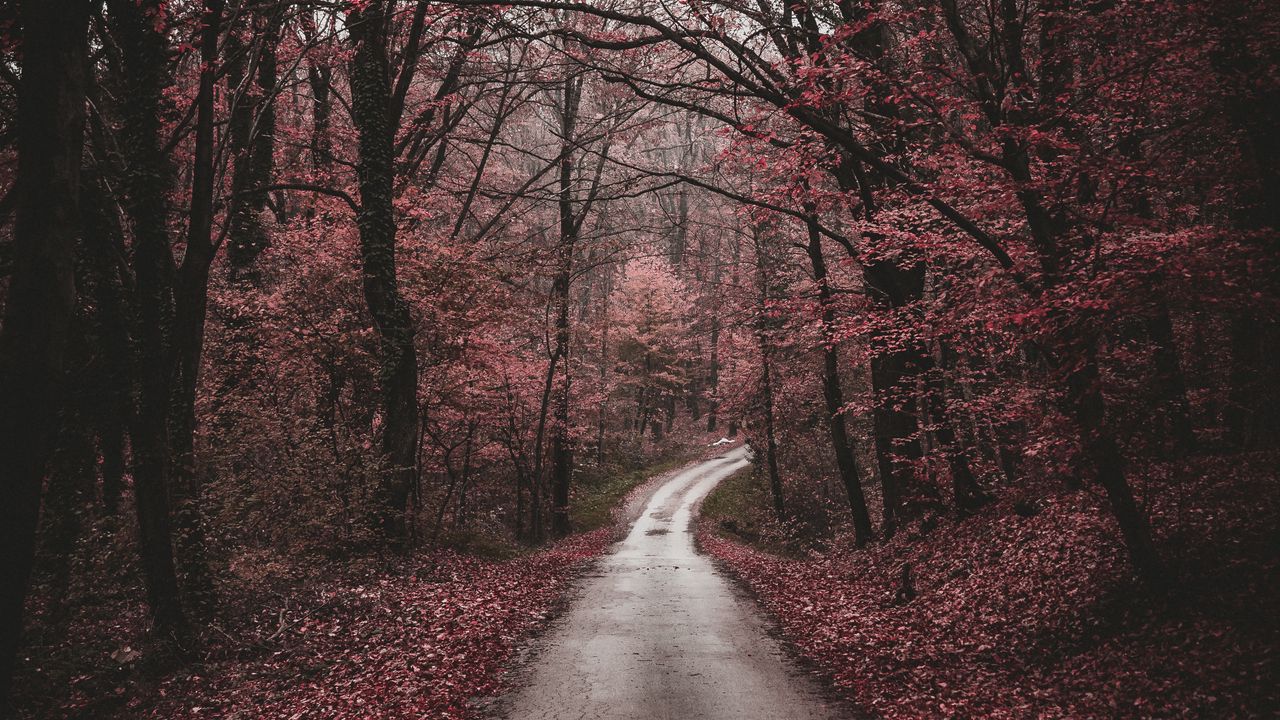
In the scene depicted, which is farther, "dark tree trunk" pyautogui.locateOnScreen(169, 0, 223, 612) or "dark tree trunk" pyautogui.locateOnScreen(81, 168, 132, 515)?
"dark tree trunk" pyautogui.locateOnScreen(169, 0, 223, 612)

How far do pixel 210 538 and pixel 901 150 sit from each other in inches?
427

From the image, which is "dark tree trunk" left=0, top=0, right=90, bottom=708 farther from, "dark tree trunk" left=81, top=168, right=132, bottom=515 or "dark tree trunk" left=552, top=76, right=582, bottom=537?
"dark tree trunk" left=552, top=76, right=582, bottom=537

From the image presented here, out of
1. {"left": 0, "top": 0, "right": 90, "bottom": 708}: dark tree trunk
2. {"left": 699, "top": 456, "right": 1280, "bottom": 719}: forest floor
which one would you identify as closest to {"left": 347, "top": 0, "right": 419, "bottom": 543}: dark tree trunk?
{"left": 699, "top": 456, "right": 1280, "bottom": 719}: forest floor

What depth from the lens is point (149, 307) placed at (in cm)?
710

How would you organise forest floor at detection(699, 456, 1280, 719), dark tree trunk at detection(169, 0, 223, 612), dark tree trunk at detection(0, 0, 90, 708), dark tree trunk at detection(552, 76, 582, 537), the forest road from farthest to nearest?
dark tree trunk at detection(552, 76, 582, 537)
dark tree trunk at detection(169, 0, 223, 612)
the forest road
forest floor at detection(699, 456, 1280, 719)
dark tree trunk at detection(0, 0, 90, 708)

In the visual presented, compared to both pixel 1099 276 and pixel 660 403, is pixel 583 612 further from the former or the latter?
pixel 660 403

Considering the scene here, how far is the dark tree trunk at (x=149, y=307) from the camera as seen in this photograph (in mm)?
7004

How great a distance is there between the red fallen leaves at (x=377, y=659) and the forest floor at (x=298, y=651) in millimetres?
18

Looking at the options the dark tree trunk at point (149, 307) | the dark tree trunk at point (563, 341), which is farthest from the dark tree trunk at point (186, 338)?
the dark tree trunk at point (563, 341)

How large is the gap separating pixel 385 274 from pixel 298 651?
6.75 meters

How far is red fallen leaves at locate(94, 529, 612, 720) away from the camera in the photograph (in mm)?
6242

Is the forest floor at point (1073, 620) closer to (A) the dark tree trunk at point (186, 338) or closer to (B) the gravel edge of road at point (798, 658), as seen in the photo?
(B) the gravel edge of road at point (798, 658)

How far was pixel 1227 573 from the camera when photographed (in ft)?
21.1

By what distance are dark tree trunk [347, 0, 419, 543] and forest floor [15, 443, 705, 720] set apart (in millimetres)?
1769
